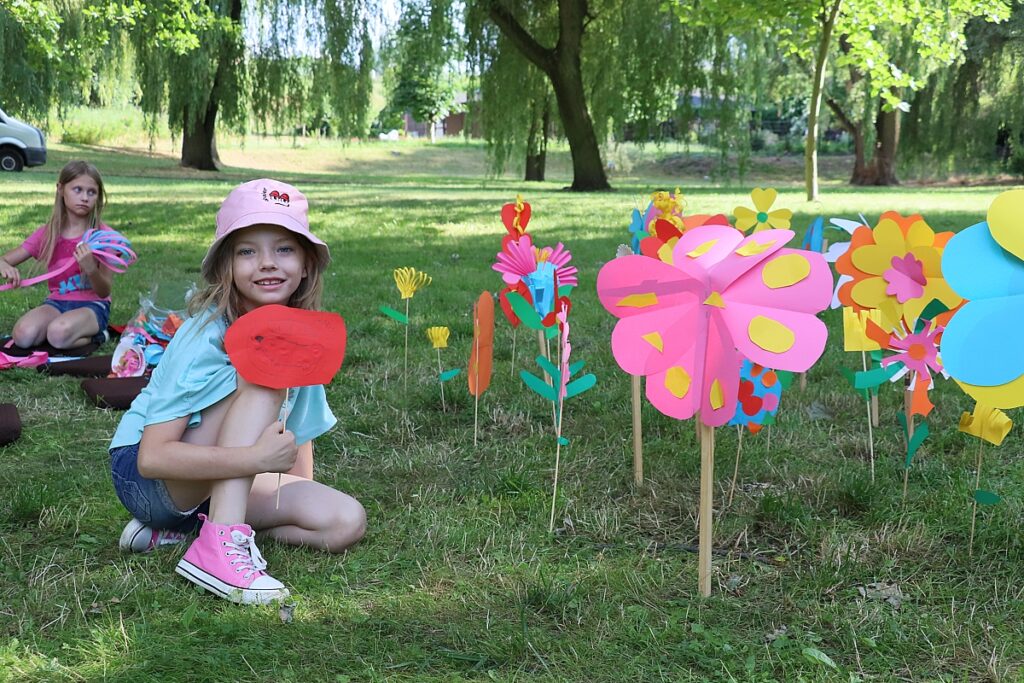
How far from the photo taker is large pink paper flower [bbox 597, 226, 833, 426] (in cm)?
185

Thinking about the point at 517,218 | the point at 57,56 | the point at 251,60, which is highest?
the point at 251,60

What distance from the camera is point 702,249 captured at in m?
1.95

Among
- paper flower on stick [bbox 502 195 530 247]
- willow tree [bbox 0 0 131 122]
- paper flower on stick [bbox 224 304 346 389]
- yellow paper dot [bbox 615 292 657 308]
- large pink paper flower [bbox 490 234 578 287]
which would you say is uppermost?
willow tree [bbox 0 0 131 122]

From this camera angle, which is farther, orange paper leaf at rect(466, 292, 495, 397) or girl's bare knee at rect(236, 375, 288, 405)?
orange paper leaf at rect(466, 292, 495, 397)

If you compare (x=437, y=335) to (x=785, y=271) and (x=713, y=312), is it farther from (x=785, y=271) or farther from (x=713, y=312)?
(x=785, y=271)

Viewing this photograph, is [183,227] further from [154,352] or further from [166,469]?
[166,469]

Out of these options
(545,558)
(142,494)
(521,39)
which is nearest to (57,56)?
(521,39)

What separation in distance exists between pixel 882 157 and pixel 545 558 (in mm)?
22324

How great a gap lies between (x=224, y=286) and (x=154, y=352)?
74.2 inches

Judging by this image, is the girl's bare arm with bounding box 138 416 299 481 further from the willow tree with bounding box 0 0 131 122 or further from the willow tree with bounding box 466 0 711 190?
the willow tree with bounding box 466 0 711 190

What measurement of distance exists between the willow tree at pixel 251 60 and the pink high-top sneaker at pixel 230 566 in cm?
1037

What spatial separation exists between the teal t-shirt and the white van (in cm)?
1665

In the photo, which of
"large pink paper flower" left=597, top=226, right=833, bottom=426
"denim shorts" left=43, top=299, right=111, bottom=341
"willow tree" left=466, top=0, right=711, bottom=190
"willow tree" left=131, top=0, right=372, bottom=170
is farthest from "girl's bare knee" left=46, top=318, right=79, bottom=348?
"willow tree" left=466, top=0, right=711, bottom=190

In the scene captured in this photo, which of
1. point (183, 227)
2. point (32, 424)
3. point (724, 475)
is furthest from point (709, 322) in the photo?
point (183, 227)
